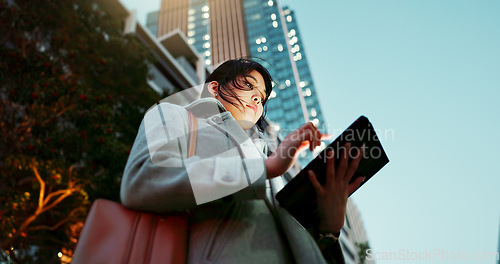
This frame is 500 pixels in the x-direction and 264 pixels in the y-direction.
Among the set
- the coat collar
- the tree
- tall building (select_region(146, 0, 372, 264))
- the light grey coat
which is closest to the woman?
the light grey coat

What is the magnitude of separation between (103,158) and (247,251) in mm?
5276

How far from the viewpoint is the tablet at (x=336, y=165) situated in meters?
0.94

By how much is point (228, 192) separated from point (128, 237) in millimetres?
332

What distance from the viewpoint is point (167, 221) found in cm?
98

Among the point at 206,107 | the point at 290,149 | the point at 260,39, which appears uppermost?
the point at 260,39

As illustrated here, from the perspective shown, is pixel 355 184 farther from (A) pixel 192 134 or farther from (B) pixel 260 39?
(B) pixel 260 39

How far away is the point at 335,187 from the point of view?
99 centimetres

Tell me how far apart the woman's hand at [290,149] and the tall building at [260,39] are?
1.73 metres

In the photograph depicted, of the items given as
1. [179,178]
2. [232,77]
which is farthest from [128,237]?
[232,77]

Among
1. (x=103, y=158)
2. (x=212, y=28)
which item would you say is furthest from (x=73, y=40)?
(x=212, y=28)

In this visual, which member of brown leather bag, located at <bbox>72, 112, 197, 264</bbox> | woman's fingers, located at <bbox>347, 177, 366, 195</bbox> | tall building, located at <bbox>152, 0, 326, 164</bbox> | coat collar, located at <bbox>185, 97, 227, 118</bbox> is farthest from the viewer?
tall building, located at <bbox>152, 0, 326, 164</bbox>

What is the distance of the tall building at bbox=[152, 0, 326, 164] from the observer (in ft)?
10.7

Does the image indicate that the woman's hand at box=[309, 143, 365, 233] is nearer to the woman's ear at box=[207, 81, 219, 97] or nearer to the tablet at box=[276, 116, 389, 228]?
the tablet at box=[276, 116, 389, 228]

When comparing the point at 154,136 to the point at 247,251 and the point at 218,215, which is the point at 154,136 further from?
the point at 247,251
